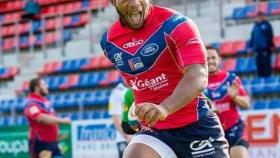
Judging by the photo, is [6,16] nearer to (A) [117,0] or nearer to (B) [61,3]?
(B) [61,3]

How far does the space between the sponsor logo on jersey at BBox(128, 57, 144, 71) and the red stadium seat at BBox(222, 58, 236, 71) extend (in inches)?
469

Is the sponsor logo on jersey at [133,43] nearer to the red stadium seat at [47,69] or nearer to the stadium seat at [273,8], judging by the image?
the stadium seat at [273,8]

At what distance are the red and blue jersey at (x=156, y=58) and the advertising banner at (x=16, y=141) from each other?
33.6 ft

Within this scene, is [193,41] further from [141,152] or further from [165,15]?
[141,152]

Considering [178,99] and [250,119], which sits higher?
[178,99]

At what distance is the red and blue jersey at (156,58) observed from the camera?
4520mm

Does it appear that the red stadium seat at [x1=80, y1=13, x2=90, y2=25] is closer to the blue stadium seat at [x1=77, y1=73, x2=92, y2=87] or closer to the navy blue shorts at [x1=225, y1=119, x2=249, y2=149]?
the blue stadium seat at [x1=77, y1=73, x2=92, y2=87]

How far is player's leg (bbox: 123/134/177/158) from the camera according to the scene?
461 cm

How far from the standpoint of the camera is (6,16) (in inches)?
1019

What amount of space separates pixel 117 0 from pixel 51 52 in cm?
1757

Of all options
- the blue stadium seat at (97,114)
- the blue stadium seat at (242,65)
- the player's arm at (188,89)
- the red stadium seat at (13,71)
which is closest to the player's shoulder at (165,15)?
the player's arm at (188,89)

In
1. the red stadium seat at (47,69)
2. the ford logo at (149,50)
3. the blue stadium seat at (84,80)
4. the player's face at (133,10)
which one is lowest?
the blue stadium seat at (84,80)

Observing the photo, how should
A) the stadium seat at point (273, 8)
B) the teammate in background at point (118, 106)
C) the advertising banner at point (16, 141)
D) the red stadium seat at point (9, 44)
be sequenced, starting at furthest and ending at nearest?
the red stadium seat at point (9, 44) → the stadium seat at point (273, 8) → the advertising banner at point (16, 141) → the teammate in background at point (118, 106)

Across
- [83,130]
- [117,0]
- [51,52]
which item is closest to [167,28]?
[117,0]
